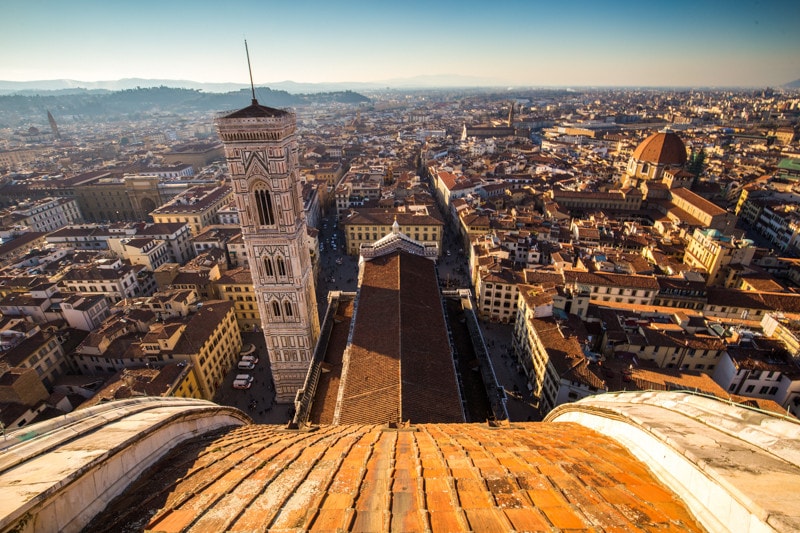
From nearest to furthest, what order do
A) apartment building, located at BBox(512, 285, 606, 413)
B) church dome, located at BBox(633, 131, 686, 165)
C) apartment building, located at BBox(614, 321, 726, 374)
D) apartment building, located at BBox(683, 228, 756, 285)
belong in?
apartment building, located at BBox(512, 285, 606, 413) → apartment building, located at BBox(614, 321, 726, 374) → apartment building, located at BBox(683, 228, 756, 285) → church dome, located at BBox(633, 131, 686, 165)

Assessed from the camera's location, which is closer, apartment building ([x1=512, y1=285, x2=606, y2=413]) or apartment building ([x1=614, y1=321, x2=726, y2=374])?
apartment building ([x1=512, y1=285, x2=606, y2=413])

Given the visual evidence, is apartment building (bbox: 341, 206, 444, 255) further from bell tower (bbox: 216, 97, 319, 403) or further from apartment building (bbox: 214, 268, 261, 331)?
bell tower (bbox: 216, 97, 319, 403)

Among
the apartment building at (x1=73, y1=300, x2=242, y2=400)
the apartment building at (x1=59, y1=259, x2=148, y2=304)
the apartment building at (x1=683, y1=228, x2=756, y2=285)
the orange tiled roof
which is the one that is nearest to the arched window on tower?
the apartment building at (x1=73, y1=300, x2=242, y2=400)

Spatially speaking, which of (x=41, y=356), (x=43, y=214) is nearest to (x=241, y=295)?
(x=41, y=356)

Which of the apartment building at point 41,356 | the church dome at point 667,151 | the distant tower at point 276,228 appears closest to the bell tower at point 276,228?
the distant tower at point 276,228

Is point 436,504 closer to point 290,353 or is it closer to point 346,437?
point 346,437

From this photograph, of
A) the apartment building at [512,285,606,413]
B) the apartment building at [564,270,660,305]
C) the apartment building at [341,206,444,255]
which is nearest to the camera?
the apartment building at [512,285,606,413]

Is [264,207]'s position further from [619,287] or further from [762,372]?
[762,372]

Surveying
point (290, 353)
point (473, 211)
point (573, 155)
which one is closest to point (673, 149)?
point (573, 155)
